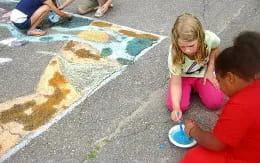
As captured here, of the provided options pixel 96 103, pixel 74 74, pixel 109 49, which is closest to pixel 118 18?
pixel 109 49

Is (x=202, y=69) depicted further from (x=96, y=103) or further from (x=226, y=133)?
(x=226, y=133)

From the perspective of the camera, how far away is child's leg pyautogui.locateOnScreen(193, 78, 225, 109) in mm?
2984

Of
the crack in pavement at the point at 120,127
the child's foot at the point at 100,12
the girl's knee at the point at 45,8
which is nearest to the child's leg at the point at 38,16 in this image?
the girl's knee at the point at 45,8

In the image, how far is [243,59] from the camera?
2.00 m

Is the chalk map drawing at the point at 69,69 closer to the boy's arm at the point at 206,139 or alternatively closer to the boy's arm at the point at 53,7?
the boy's arm at the point at 53,7

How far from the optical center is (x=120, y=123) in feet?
9.79

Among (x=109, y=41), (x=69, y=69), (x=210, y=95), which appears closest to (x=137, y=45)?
(x=109, y=41)

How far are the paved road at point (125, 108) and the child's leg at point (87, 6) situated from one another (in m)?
0.35

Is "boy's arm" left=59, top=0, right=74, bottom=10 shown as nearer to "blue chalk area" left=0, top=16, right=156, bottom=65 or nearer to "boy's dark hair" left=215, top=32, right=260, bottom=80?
"blue chalk area" left=0, top=16, right=156, bottom=65

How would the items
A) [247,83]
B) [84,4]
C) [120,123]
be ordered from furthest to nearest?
1. [84,4]
2. [120,123]
3. [247,83]

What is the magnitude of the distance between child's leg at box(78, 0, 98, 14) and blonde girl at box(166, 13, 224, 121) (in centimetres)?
175

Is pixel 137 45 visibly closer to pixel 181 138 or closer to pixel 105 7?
pixel 105 7

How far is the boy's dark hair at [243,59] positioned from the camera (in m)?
2.00

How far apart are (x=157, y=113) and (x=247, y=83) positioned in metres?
1.10
